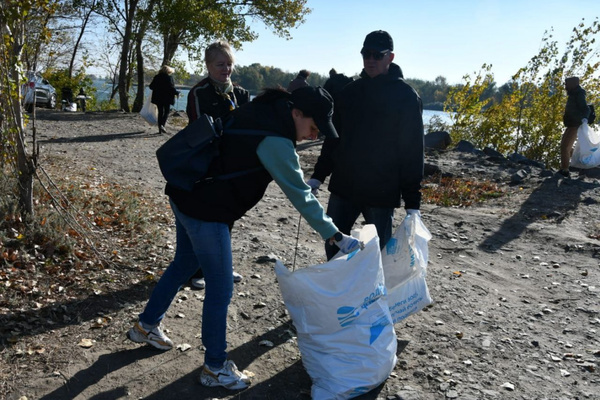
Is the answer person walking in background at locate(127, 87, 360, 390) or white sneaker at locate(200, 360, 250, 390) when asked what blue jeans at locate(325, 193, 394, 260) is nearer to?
person walking in background at locate(127, 87, 360, 390)

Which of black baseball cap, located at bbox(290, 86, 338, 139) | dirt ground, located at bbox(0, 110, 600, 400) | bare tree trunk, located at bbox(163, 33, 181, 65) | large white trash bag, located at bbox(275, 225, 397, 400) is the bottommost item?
dirt ground, located at bbox(0, 110, 600, 400)

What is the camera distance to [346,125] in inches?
136

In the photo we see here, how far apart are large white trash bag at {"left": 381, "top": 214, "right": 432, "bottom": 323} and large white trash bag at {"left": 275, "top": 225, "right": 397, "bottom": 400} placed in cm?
55

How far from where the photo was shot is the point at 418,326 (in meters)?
3.89

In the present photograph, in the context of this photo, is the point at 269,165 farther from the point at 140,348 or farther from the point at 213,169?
the point at 140,348

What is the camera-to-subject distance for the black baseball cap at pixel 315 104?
247cm

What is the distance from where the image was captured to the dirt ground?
9.78 ft

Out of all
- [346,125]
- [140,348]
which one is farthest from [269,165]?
[140,348]

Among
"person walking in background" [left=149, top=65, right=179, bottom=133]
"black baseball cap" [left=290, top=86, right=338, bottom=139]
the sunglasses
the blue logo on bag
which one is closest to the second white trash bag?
"person walking in background" [left=149, top=65, right=179, bottom=133]

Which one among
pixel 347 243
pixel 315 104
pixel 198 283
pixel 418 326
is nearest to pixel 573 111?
pixel 418 326

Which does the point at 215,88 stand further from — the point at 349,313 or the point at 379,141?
the point at 349,313

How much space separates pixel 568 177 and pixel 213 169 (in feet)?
31.0

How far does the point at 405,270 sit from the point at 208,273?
53.5 inches

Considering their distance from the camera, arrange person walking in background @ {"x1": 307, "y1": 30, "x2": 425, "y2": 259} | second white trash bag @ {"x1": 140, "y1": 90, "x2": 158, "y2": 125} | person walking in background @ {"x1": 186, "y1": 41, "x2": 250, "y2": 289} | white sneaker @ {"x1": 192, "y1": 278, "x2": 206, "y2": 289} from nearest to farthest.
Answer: person walking in background @ {"x1": 307, "y1": 30, "x2": 425, "y2": 259}
person walking in background @ {"x1": 186, "y1": 41, "x2": 250, "y2": 289}
white sneaker @ {"x1": 192, "y1": 278, "x2": 206, "y2": 289}
second white trash bag @ {"x1": 140, "y1": 90, "x2": 158, "y2": 125}
